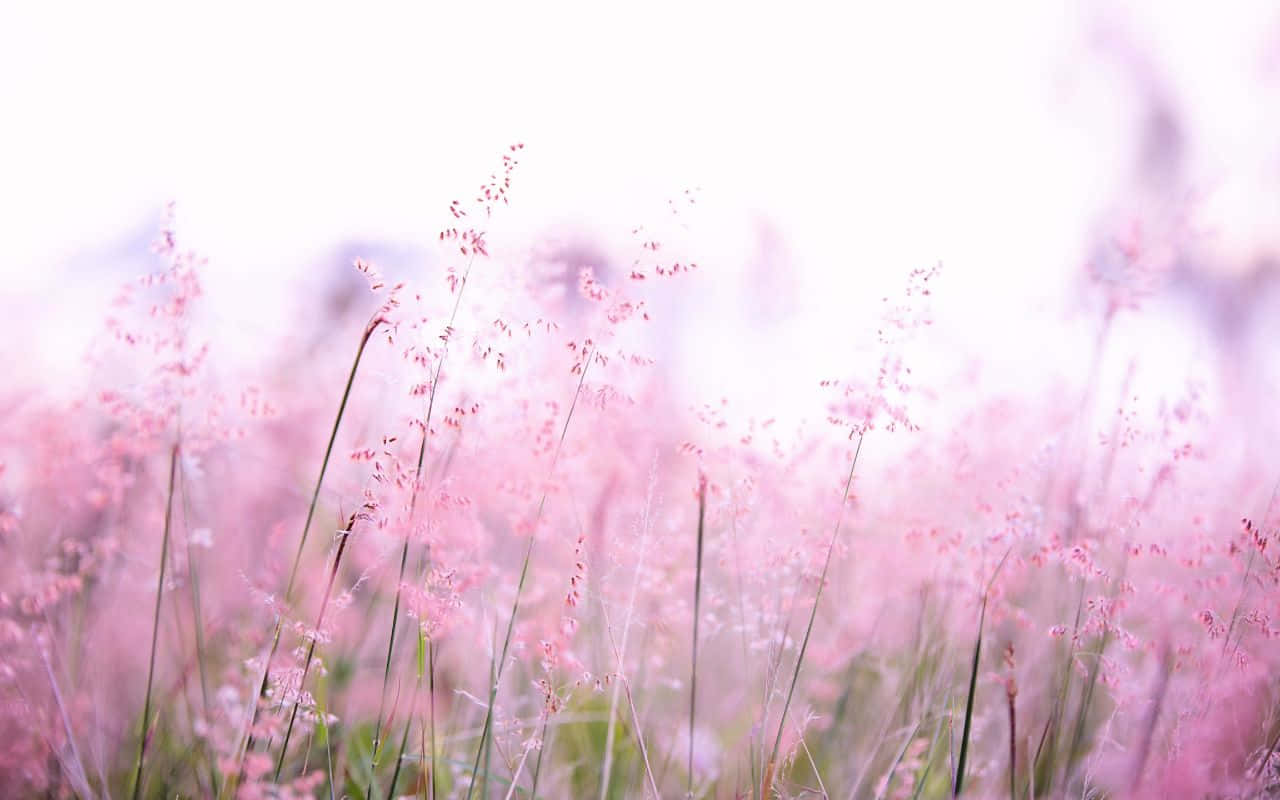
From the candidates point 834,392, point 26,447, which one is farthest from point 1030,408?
point 26,447

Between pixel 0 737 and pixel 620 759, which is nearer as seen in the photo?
pixel 0 737

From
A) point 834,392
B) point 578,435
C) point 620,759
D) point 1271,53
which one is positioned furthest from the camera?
point 1271,53

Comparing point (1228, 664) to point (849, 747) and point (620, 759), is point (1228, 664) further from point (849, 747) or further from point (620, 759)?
point (620, 759)

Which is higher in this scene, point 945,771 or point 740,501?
point 740,501

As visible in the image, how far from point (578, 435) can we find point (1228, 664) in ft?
4.20

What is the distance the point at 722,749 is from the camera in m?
2.37

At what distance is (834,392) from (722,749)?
119cm

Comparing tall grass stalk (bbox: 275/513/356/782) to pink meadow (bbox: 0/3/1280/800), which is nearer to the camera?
tall grass stalk (bbox: 275/513/356/782)

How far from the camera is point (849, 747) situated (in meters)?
2.38

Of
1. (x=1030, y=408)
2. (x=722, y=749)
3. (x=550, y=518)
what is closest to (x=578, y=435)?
(x=550, y=518)

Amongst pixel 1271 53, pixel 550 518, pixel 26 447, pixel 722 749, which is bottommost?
pixel 722 749

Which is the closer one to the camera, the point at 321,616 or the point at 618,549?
the point at 321,616

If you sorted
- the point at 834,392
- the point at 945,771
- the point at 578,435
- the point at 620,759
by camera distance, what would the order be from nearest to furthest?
the point at 834,392
the point at 578,435
the point at 620,759
the point at 945,771

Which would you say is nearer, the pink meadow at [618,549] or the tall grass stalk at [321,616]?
the tall grass stalk at [321,616]
